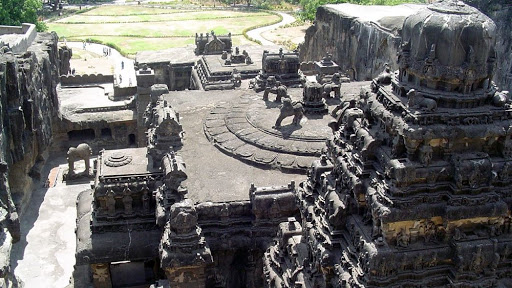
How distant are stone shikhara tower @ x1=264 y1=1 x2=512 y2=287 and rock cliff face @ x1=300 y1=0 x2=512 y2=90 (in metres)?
31.0

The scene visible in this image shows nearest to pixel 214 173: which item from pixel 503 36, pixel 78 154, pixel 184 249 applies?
pixel 184 249

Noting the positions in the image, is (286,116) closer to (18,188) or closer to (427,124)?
(427,124)

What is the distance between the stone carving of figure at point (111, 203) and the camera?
2426 centimetres

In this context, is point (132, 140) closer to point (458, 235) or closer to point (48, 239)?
point (48, 239)

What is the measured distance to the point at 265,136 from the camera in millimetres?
27469

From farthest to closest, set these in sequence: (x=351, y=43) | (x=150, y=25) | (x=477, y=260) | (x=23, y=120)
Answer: (x=150, y=25)
(x=351, y=43)
(x=23, y=120)
(x=477, y=260)

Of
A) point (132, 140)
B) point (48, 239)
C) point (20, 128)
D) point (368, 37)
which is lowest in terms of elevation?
point (48, 239)

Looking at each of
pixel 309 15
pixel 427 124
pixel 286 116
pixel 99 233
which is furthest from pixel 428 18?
pixel 309 15

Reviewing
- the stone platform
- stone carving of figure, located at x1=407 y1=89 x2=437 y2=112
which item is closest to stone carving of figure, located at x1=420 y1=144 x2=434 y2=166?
stone carving of figure, located at x1=407 y1=89 x2=437 y2=112

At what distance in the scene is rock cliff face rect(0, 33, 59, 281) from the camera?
100ft

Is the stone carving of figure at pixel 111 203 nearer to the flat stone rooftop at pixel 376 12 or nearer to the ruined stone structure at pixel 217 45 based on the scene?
the ruined stone structure at pixel 217 45

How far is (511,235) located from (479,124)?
328 centimetres

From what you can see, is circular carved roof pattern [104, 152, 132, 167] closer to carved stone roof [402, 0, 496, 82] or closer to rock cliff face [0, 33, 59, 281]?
rock cliff face [0, 33, 59, 281]

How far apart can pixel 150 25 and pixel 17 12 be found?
113 feet
